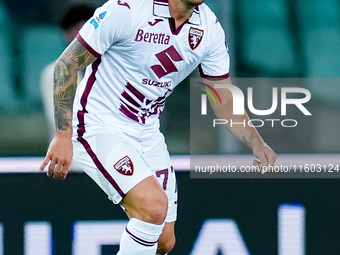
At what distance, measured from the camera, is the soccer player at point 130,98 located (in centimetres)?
250

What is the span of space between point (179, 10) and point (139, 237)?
3.68ft

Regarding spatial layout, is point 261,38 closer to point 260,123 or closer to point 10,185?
point 260,123

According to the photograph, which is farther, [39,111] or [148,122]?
[39,111]

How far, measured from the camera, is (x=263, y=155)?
2807mm

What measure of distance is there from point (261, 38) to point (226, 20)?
0.91 ft

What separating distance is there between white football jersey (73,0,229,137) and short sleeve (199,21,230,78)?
29mm

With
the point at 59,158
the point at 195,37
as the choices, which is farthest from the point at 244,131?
the point at 59,158

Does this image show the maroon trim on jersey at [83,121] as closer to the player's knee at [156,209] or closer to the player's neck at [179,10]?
the player's knee at [156,209]

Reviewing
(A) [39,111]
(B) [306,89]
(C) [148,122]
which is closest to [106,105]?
(C) [148,122]

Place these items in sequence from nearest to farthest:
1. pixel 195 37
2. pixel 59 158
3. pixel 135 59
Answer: pixel 59 158
pixel 135 59
pixel 195 37

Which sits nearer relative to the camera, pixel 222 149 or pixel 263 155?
pixel 263 155

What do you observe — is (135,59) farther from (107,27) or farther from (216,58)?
(216,58)

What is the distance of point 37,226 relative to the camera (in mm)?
3625

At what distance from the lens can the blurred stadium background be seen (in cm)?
360
